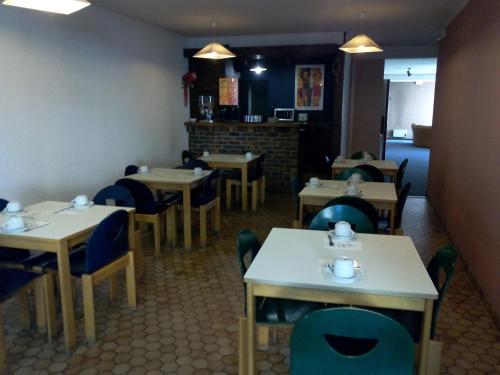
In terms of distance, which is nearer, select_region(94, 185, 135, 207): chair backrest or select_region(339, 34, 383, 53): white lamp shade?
select_region(94, 185, 135, 207): chair backrest

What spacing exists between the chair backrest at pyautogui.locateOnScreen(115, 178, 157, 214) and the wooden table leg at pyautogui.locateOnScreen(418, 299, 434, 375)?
108 inches

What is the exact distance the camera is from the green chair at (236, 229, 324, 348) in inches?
78.2

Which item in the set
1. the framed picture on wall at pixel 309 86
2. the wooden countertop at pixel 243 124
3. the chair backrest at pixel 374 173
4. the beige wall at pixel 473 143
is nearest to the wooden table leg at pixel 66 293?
the beige wall at pixel 473 143

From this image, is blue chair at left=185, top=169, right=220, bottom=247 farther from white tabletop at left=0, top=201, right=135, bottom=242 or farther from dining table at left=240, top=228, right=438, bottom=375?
dining table at left=240, top=228, right=438, bottom=375

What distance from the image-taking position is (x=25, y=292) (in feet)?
8.59

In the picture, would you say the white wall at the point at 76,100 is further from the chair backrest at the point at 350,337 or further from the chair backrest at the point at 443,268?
the chair backrest at the point at 443,268

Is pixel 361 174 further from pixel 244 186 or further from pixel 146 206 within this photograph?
pixel 146 206

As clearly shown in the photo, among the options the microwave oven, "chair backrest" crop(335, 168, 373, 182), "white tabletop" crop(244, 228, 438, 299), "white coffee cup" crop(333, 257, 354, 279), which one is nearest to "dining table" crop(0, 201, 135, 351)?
"white tabletop" crop(244, 228, 438, 299)

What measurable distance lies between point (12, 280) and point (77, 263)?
37 centimetres

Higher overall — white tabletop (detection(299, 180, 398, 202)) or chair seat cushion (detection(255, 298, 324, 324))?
white tabletop (detection(299, 180, 398, 202))

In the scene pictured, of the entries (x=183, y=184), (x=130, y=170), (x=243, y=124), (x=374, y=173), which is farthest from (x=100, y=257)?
(x=243, y=124)

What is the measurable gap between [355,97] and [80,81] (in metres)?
5.70

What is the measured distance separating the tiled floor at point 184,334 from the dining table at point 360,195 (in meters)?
0.76

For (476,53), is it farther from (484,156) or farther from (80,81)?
(80,81)
